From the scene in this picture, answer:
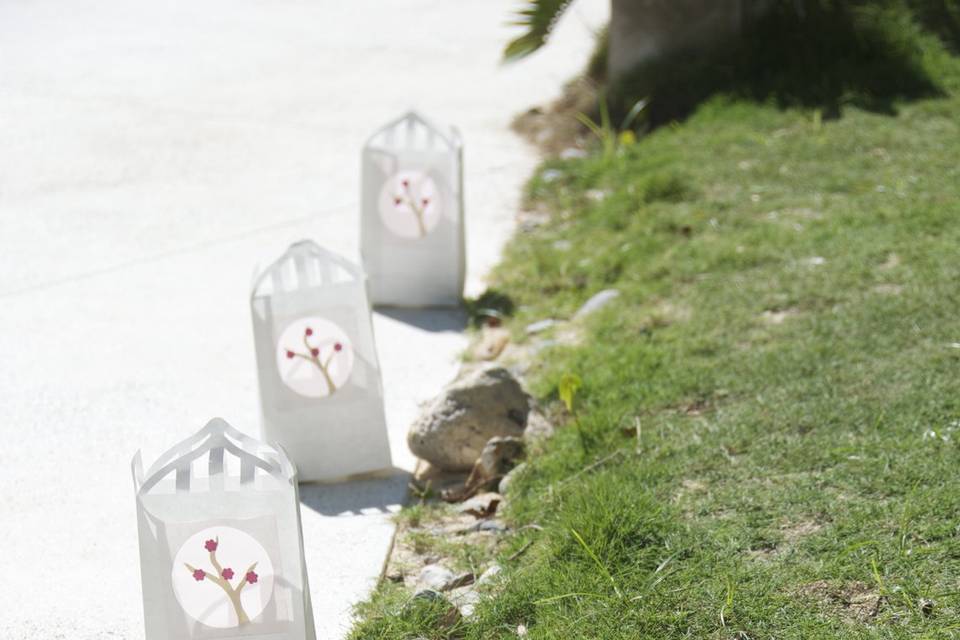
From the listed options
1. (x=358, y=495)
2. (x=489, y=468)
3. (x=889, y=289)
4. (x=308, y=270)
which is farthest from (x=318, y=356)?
(x=889, y=289)

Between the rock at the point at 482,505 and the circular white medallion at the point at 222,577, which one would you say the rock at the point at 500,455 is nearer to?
the rock at the point at 482,505

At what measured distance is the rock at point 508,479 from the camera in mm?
3654

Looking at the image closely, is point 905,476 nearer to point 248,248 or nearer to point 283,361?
point 283,361

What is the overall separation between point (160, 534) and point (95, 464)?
128cm

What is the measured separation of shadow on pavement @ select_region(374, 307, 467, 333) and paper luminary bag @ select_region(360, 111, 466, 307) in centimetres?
3

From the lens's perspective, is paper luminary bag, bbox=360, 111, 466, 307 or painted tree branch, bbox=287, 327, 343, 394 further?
paper luminary bag, bbox=360, 111, 466, 307

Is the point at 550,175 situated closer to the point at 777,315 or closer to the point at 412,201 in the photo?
the point at 412,201

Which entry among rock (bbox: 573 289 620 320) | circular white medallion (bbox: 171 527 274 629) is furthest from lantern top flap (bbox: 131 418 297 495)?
rock (bbox: 573 289 620 320)

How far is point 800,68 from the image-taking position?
694 cm

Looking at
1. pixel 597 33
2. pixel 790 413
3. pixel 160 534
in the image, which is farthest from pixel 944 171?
pixel 160 534

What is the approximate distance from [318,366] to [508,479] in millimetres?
680

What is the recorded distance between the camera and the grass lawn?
2912mm

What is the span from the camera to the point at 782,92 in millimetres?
6809

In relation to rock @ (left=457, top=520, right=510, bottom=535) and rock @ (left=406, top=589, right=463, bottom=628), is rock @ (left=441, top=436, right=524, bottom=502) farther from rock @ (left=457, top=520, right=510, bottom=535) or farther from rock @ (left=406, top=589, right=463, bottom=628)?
rock @ (left=406, top=589, right=463, bottom=628)
